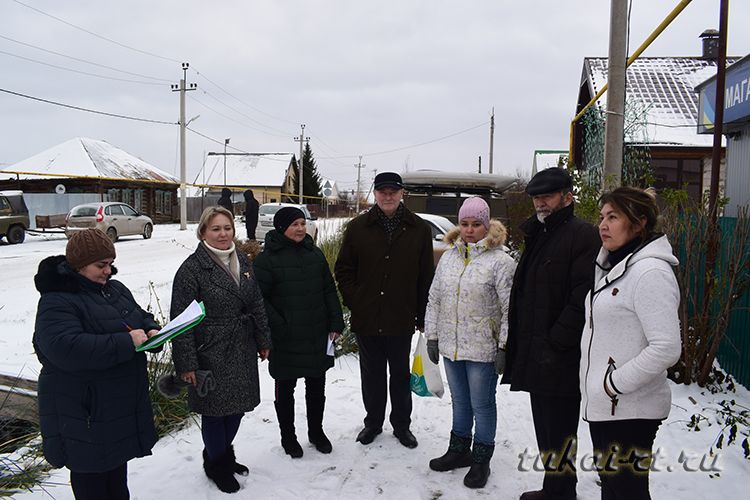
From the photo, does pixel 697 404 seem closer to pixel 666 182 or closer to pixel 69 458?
pixel 69 458

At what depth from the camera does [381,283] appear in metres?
3.87

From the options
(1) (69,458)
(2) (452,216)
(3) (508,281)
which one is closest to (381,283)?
(3) (508,281)

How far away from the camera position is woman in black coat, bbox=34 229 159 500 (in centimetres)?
238

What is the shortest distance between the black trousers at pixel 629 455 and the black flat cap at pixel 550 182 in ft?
4.00

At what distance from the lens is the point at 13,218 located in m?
18.0

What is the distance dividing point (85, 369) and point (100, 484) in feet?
1.97

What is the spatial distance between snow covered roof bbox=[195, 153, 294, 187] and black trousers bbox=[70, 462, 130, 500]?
54.1 meters

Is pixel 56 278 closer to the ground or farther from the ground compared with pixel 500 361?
farther from the ground

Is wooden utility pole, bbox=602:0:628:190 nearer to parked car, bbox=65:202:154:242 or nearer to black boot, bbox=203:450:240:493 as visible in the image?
black boot, bbox=203:450:240:493

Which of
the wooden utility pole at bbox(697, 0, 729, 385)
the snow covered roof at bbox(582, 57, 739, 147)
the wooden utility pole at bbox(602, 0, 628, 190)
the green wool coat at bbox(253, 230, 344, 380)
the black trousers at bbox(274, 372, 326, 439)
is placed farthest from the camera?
the snow covered roof at bbox(582, 57, 739, 147)

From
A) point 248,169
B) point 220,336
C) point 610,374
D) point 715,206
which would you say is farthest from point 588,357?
point 248,169

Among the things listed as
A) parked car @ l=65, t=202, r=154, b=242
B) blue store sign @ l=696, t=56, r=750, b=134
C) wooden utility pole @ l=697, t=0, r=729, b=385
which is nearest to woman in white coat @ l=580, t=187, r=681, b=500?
wooden utility pole @ l=697, t=0, r=729, b=385

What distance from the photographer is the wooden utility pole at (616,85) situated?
4996 mm

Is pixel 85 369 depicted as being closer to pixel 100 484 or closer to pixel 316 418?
pixel 100 484
